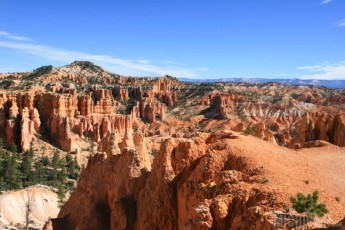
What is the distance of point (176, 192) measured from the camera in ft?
59.0

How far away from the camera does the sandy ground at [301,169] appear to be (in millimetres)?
13383

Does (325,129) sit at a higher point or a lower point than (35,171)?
higher

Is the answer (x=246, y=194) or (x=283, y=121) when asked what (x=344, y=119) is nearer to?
(x=246, y=194)

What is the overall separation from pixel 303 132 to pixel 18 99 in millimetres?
57526

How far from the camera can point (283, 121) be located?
375 feet

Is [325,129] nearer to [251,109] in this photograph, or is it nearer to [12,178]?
[12,178]

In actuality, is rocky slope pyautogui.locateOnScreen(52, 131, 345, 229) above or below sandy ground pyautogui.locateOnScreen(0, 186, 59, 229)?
above

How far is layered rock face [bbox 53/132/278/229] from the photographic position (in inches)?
521

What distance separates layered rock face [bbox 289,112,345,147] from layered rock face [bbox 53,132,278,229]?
16.4 meters

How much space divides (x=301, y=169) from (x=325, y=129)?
23.0 metres

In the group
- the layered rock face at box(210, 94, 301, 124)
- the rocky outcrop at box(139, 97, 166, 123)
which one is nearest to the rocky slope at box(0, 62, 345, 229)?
the rocky outcrop at box(139, 97, 166, 123)

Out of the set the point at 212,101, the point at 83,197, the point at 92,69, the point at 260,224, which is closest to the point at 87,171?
the point at 83,197

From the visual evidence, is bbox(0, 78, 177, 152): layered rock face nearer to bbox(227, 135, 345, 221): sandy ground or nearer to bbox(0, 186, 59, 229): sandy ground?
bbox(0, 186, 59, 229): sandy ground

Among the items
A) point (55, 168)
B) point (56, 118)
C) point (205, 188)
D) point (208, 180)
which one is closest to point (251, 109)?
point (56, 118)
